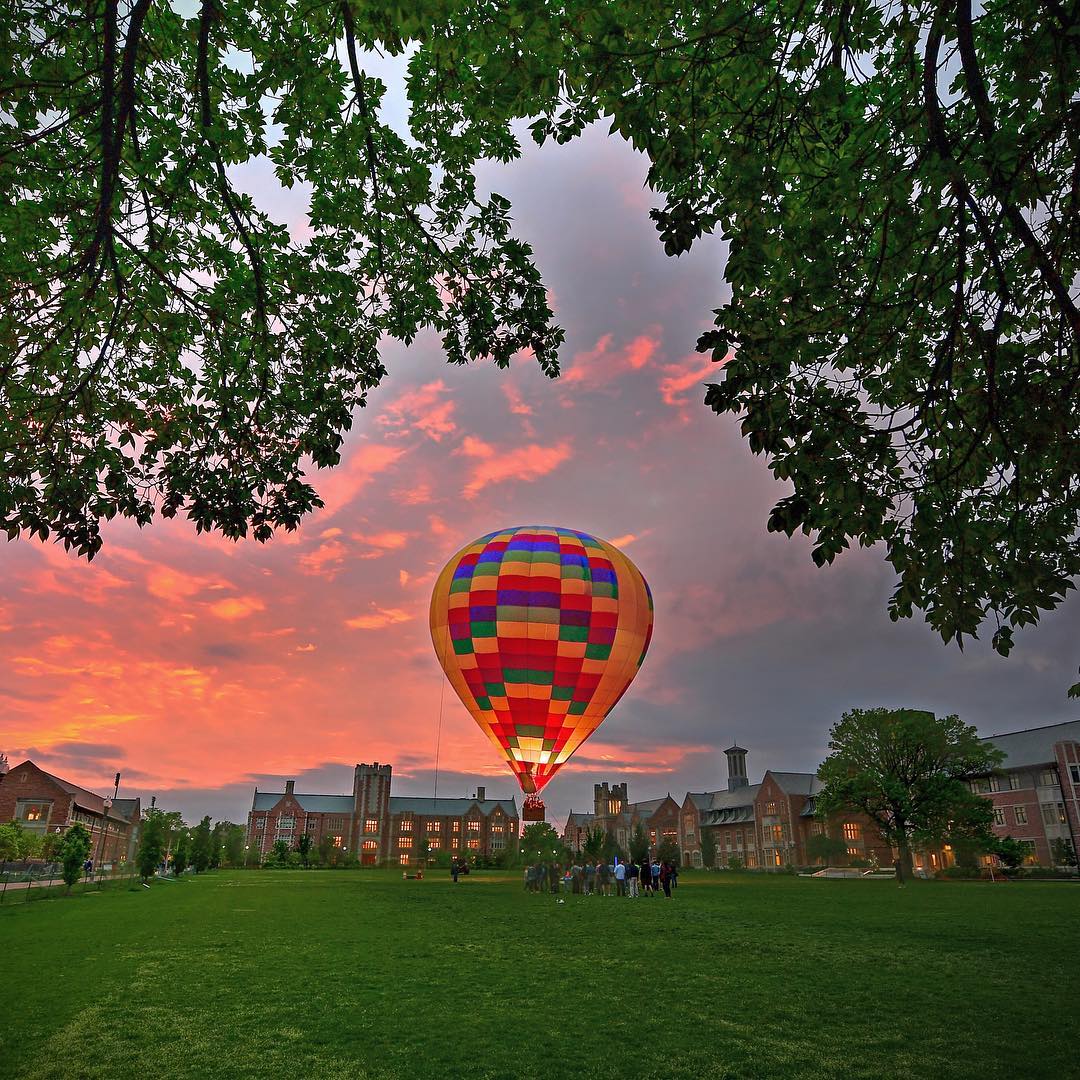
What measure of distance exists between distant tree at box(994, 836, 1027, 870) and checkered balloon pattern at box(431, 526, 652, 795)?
39.2 metres

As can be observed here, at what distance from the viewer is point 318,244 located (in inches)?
378

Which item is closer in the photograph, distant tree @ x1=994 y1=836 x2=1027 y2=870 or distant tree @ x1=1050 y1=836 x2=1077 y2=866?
distant tree @ x1=994 y1=836 x2=1027 y2=870

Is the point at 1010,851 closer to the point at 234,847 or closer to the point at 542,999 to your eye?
the point at 542,999

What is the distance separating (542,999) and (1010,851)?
56.8 metres

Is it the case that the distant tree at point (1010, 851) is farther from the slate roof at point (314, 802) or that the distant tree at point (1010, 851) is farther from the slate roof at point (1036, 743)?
the slate roof at point (314, 802)

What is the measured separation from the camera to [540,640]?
95.2 feet

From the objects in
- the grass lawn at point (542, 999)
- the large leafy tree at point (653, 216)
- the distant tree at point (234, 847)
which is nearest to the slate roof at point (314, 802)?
Result: the distant tree at point (234, 847)

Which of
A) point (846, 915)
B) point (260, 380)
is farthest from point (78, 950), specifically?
point (846, 915)

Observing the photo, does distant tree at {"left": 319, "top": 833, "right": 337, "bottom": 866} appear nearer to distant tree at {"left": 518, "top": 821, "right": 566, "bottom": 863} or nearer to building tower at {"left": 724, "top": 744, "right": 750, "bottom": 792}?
distant tree at {"left": 518, "top": 821, "right": 566, "bottom": 863}

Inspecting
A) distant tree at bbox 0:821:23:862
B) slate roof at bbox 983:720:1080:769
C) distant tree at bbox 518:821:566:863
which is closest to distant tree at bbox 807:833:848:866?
slate roof at bbox 983:720:1080:769

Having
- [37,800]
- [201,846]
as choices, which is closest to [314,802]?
[201,846]

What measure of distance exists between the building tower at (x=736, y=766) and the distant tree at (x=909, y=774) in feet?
268

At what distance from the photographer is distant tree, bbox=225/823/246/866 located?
383ft

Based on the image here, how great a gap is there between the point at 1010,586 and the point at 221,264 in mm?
9519
